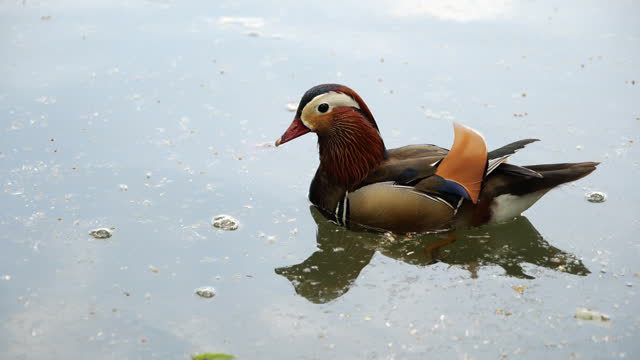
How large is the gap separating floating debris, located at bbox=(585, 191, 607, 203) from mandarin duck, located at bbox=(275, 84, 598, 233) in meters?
0.48

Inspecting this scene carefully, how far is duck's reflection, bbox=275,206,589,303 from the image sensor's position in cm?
391

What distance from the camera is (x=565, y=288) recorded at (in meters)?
3.78

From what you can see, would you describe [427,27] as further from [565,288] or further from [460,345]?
[460,345]

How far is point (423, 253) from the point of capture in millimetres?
4137

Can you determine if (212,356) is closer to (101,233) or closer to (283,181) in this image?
(101,233)

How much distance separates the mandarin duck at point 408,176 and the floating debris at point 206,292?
982mm

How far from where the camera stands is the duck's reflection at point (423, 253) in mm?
3912

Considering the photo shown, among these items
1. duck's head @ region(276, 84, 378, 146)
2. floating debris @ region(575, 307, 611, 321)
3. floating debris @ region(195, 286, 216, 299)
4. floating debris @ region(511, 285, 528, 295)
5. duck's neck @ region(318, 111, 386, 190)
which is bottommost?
floating debris @ region(195, 286, 216, 299)

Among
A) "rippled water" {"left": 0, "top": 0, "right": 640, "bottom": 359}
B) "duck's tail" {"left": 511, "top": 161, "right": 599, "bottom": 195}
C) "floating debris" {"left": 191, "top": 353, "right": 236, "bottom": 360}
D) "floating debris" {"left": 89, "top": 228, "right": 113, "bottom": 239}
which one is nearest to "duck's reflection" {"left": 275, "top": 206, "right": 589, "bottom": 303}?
"rippled water" {"left": 0, "top": 0, "right": 640, "bottom": 359}

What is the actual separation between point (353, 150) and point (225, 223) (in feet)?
2.80

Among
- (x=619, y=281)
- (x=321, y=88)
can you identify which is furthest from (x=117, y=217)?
(x=619, y=281)

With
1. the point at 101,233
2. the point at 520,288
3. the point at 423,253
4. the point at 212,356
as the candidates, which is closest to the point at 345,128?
the point at 423,253

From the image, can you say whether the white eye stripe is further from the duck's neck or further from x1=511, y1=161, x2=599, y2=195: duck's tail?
x1=511, y1=161, x2=599, y2=195: duck's tail

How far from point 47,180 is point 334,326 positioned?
7.29ft
